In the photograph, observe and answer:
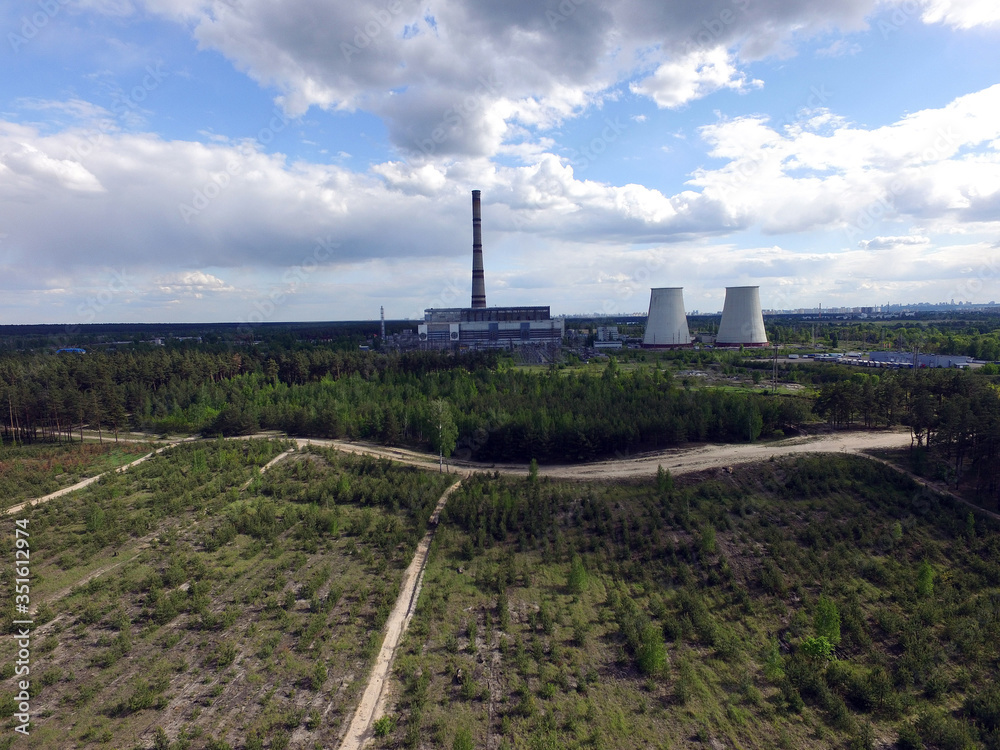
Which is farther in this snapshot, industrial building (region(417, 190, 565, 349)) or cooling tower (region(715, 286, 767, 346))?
industrial building (region(417, 190, 565, 349))

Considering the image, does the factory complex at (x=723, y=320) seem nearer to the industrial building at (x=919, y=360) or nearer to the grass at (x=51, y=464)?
the industrial building at (x=919, y=360)

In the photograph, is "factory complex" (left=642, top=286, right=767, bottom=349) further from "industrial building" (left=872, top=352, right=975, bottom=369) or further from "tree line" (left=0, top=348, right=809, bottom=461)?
"tree line" (left=0, top=348, right=809, bottom=461)

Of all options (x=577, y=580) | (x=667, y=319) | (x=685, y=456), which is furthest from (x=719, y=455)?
(x=667, y=319)

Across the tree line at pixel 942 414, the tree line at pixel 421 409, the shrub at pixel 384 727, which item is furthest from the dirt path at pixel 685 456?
the shrub at pixel 384 727

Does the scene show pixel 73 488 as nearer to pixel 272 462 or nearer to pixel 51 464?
pixel 51 464

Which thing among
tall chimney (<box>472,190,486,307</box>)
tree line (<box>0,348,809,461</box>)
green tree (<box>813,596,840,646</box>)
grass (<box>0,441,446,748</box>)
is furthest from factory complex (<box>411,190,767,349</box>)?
green tree (<box>813,596,840,646</box>)

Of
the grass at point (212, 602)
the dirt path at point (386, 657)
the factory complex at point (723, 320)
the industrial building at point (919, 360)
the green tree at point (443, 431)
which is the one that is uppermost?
the factory complex at point (723, 320)

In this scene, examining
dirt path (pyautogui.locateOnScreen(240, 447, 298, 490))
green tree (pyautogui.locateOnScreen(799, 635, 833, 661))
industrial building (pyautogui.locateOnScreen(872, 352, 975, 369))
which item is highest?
industrial building (pyautogui.locateOnScreen(872, 352, 975, 369))
